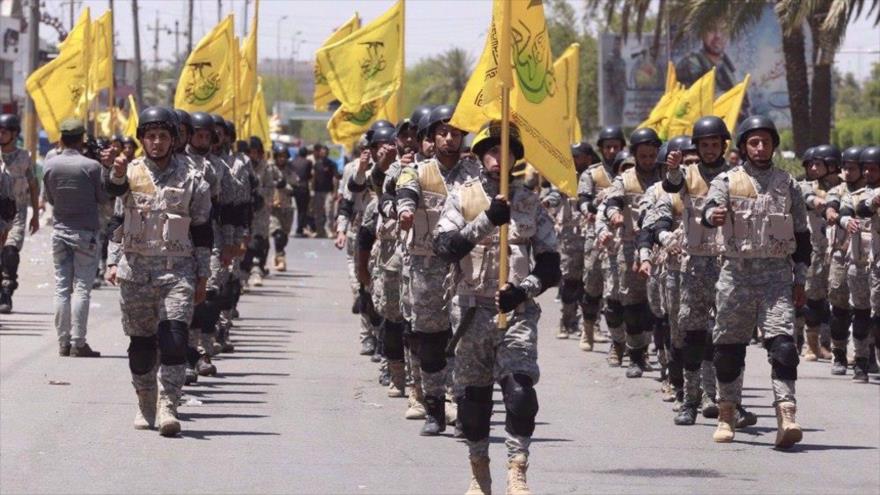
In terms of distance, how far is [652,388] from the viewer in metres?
15.5

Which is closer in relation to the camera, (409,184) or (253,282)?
(409,184)

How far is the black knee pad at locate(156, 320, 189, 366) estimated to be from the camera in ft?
38.7

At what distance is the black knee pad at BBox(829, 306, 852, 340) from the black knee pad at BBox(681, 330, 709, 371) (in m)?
4.42

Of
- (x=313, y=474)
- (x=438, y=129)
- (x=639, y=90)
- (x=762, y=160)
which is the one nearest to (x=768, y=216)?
(x=762, y=160)

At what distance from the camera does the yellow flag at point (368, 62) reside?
21.2 m

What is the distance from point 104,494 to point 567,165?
2.77 metres

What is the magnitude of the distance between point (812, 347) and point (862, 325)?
177 cm

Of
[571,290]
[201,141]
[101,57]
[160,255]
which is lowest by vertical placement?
[571,290]

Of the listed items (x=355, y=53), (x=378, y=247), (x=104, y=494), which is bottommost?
(x=104, y=494)

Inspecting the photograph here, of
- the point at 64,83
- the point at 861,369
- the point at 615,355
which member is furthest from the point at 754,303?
the point at 64,83

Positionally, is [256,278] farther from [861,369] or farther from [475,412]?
[475,412]

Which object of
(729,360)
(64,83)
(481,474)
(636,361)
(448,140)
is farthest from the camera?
(64,83)

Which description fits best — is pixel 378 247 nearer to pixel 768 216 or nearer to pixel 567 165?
pixel 768 216

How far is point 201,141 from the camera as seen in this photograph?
14.9 metres
